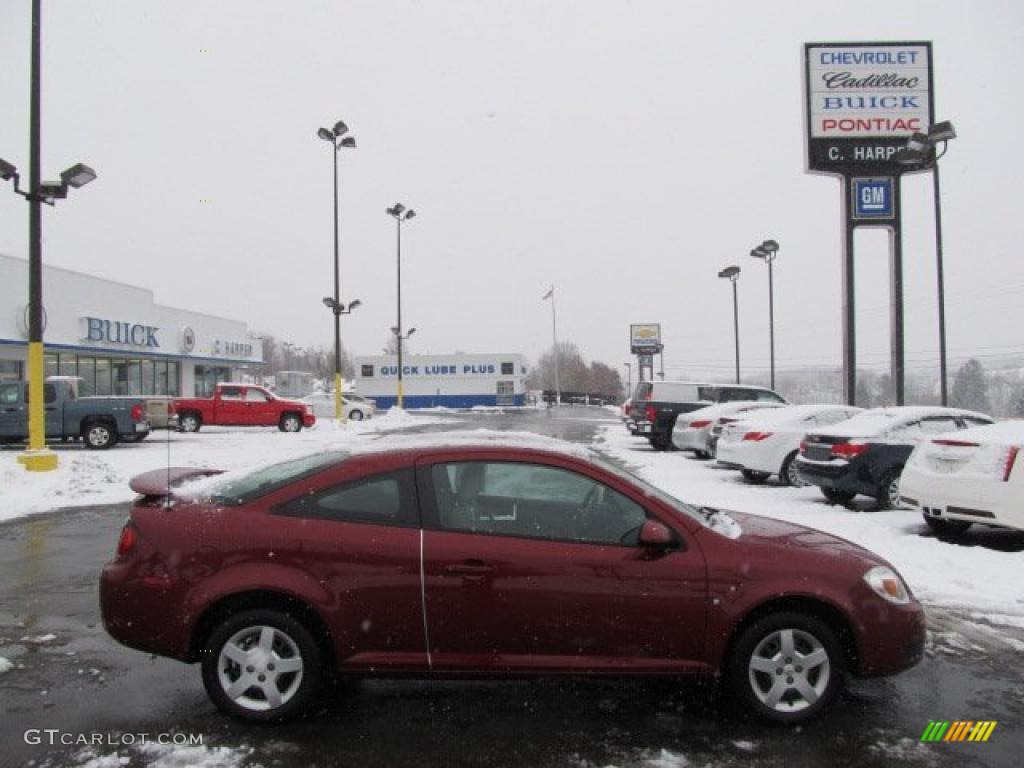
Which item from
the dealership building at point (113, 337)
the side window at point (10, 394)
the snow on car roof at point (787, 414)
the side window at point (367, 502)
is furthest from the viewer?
the dealership building at point (113, 337)

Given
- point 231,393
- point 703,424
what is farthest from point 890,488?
point 231,393

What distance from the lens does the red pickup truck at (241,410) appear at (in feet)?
92.3

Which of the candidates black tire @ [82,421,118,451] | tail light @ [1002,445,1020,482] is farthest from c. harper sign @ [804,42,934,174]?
black tire @ [82,421,118,451]

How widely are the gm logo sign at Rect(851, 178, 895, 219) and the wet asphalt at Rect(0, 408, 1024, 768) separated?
60.0 feet

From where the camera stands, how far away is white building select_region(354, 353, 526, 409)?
206ft

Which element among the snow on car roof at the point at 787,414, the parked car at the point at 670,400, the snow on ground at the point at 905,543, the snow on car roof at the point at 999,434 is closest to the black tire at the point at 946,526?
the snow on ground at the point at 905,543

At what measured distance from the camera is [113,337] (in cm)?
3341

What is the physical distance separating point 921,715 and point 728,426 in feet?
33.9

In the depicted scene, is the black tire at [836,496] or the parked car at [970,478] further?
the black tire at [836,496]

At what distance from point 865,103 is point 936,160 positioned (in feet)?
8.37

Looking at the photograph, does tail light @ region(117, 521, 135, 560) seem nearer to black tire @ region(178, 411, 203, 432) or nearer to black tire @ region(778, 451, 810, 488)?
black tire @ region(778, 451, 810, 488)

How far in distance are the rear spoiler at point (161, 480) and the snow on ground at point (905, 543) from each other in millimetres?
5533

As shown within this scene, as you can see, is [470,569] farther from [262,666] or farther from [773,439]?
[773,439]

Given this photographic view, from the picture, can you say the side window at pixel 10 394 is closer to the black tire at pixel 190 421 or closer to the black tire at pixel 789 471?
the black tire at pixel 190 421
